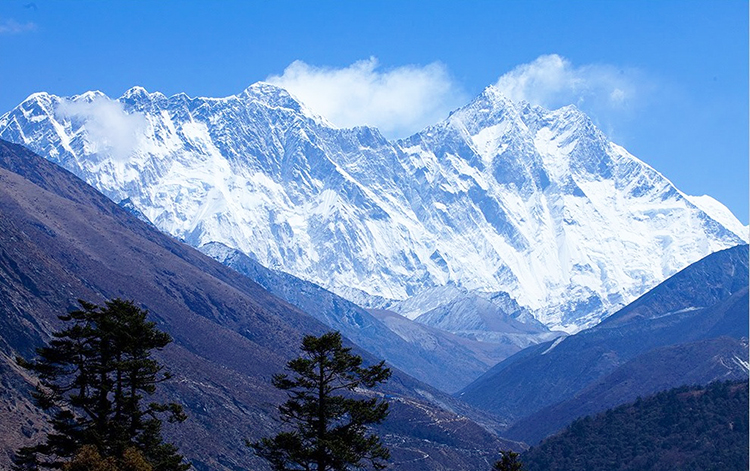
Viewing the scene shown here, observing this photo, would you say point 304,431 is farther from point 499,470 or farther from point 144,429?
point 499,470

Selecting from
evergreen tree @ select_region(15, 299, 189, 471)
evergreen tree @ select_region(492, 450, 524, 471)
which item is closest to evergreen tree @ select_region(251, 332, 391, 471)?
evergreen tree @ select_region(15, 299, 189, 471)

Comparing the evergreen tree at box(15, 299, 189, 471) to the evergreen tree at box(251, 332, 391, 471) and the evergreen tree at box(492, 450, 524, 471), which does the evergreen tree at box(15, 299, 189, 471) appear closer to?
the evergreen tree at box(251, 332, 391, 471)

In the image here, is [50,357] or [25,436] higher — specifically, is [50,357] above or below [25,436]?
above

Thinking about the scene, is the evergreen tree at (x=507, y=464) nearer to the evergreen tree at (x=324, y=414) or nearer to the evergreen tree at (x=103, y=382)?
the evergreen tree at (x=324, y=414)

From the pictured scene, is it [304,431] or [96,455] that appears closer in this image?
[96,455]

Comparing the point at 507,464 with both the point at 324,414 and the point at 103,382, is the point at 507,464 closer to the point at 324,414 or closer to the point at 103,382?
the point at 324,414

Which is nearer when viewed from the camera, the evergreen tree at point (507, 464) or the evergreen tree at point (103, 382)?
the evergreen tree at point (103, 382)

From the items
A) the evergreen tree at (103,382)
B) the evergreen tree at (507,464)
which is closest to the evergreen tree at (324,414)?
the evergreen tree at (103,382)

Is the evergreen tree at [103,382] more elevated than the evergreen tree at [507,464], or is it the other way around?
the evergreen tree at [507,464]

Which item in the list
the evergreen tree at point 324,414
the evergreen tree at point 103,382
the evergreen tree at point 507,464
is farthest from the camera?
the evergreen tree at point 507,464

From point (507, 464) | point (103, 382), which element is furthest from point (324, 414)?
point (507, 464)

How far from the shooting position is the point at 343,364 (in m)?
58.7

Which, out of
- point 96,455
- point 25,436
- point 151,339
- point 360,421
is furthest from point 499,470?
point 25,436

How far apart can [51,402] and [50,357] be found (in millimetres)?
2941
